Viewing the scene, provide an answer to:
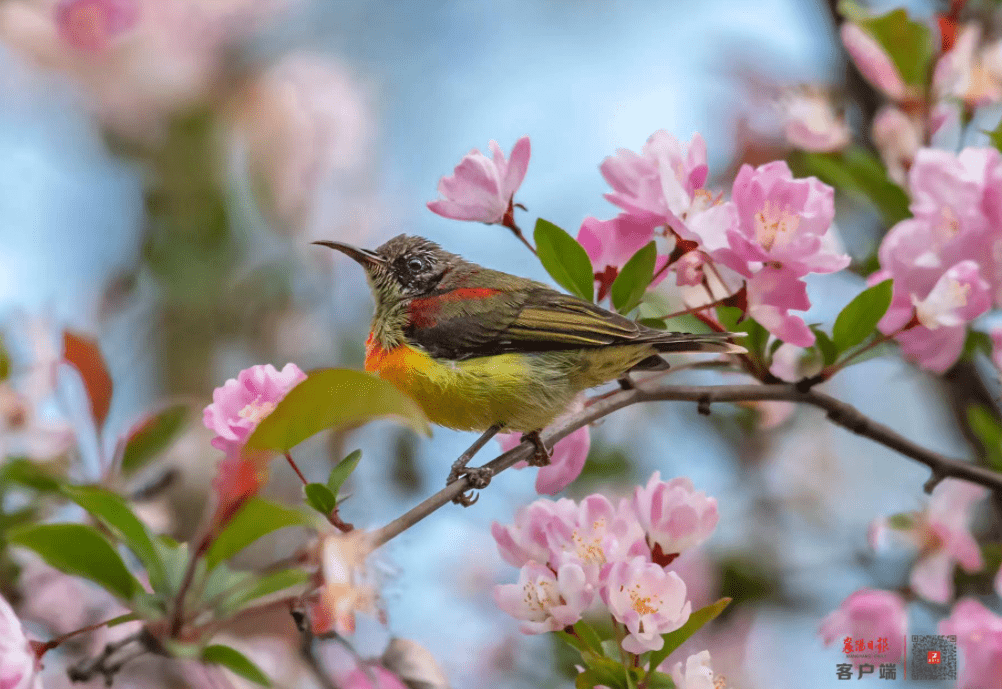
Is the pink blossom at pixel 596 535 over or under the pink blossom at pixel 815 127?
under

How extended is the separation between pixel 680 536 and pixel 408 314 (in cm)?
73

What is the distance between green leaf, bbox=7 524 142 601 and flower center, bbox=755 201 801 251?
3.19 ft

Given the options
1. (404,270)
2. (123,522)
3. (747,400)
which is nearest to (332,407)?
(123,522)

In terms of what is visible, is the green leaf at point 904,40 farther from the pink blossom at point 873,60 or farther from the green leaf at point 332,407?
the green leaf at point 332,407

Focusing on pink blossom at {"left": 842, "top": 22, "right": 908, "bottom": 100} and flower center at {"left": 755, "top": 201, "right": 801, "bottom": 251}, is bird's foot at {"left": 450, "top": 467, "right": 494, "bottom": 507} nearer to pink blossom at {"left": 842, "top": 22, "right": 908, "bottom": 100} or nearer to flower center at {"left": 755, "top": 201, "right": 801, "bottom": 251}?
flower center at {"left": 755, "top": 201, "right": 801, "bottom": 251}

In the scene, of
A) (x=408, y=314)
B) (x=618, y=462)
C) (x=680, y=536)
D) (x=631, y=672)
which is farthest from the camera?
(x=618, y=462)

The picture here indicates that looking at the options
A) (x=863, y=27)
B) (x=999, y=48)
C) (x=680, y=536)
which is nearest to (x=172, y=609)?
(x=680, y=536)

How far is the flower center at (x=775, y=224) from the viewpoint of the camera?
4.44 feet

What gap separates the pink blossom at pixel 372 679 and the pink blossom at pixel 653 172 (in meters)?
0.79

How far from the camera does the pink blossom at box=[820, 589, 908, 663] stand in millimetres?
1894

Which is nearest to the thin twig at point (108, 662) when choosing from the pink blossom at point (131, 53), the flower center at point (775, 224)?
the flower center at point (775, 224)

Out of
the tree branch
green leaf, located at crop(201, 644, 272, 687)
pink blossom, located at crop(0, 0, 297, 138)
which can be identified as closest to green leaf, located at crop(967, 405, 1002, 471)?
the tree branch

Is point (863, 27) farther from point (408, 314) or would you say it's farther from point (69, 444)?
point (69, 444)

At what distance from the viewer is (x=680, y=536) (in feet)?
4.39
